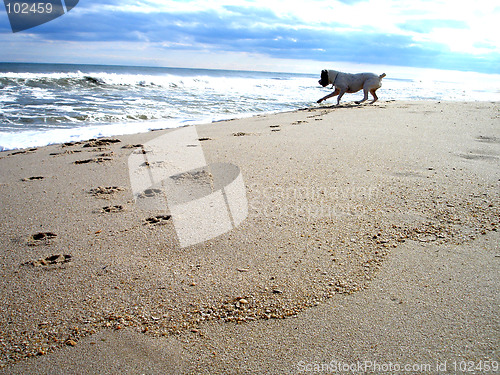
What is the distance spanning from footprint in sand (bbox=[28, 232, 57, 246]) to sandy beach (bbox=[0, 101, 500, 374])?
0.01m

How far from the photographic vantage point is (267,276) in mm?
1593

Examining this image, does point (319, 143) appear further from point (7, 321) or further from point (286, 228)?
point (7, 321)

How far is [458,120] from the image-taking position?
5617 millimetres

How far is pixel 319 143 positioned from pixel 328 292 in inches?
113

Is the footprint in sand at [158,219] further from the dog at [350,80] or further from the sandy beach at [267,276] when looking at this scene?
the dog at [350,80]

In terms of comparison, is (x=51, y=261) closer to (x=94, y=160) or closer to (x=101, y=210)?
(x=101, y=210)

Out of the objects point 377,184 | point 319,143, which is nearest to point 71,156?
point 319,143

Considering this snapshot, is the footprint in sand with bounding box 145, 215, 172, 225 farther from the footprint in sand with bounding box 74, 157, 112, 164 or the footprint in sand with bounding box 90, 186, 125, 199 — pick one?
the footprint in sand with bounding box 74, 157, 112, 164

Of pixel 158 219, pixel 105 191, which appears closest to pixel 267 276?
pixel 158 219

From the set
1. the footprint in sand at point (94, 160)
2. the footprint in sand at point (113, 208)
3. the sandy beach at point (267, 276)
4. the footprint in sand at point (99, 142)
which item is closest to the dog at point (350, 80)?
the footprint in sand at point (99, 142)

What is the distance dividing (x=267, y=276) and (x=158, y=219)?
95 centimetres

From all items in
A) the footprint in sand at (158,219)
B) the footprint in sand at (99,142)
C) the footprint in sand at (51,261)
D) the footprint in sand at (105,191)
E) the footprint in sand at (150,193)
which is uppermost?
the footprint in sand at (158,219)

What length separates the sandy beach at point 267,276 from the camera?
1.19 metres

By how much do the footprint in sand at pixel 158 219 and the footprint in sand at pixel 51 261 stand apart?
518mm
